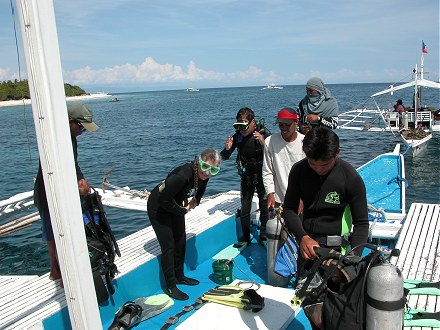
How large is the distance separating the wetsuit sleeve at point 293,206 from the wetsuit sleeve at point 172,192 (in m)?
1.35

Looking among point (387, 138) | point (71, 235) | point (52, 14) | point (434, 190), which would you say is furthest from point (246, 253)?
point (387, 138)

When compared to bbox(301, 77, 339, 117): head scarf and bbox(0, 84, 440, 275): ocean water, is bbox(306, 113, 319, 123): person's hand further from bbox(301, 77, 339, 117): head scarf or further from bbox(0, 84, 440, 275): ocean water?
bbox(0, 84, 440, 275): ocean water

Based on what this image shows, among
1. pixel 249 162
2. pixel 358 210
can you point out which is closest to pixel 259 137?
pixel 249 162

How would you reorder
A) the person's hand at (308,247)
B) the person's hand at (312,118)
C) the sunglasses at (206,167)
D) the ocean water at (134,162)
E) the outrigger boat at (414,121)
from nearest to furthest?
the person's hand at (308,247)
the sunglasses at (206,167)
the person's hand at (312,118)
the ocean water at (134,162)
the outrigger boat at (414,121)

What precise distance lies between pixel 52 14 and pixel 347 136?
2706 centimetres

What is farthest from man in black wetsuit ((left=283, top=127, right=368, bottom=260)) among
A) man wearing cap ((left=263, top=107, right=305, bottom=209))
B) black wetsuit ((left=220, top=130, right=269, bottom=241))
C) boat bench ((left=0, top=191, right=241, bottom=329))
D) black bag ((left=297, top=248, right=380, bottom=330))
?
black wetsuit ((left=220, top=130, right=269, bottom=241))

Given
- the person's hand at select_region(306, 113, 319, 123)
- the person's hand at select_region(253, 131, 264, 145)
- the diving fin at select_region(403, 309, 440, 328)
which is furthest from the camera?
the person's hand at select_region(253, 131, 264, 145)

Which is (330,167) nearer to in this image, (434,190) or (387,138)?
(434,190)

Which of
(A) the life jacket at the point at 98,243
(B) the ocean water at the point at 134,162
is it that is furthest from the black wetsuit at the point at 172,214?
(B) the ocean water at the point at 134,162

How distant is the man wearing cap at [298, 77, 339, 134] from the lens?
4.79 m

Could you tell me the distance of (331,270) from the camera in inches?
89.7

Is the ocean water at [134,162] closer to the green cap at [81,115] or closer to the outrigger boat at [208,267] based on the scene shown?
the green cap at [81,115]

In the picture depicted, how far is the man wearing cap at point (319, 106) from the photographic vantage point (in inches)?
188

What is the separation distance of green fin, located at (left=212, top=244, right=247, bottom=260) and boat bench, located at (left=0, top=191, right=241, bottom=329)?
0.40 meters
